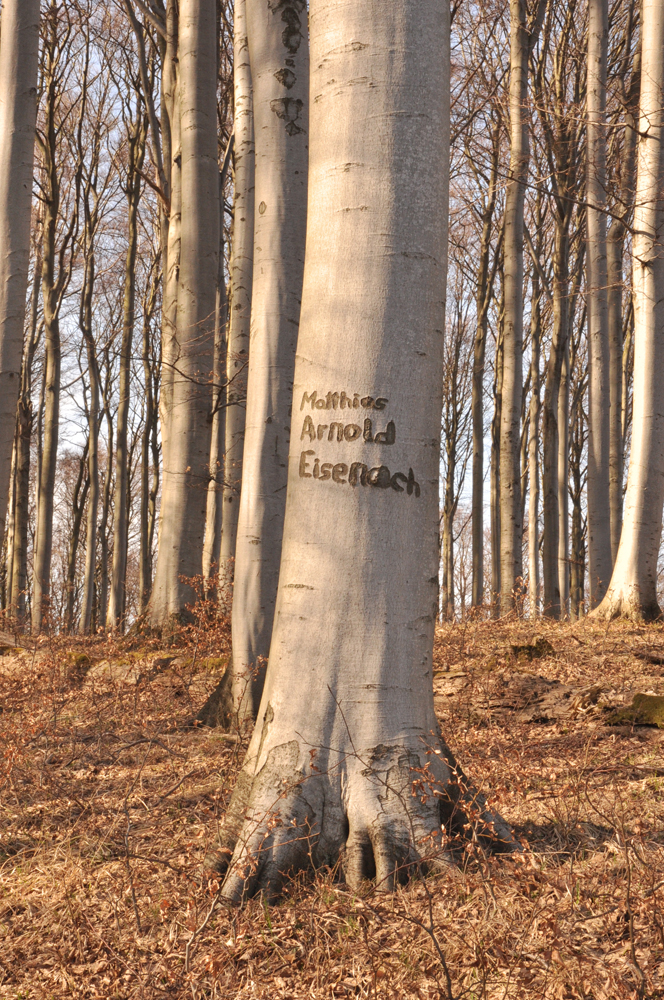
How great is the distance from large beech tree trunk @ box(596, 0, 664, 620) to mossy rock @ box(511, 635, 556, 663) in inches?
54.6

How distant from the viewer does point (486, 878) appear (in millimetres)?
2371

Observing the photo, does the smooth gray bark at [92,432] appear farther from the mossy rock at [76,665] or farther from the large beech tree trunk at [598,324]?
the large beech tree trunk at [598,324]

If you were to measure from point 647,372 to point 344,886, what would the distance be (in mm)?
5839

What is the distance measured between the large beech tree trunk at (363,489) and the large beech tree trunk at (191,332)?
3750 mm

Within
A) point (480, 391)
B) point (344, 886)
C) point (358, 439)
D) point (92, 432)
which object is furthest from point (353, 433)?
point (92, 432)

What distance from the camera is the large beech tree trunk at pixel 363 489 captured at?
260cm

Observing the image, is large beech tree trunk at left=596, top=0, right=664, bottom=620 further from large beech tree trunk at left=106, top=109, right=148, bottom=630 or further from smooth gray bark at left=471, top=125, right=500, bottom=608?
large beech tree trunk at left=106, top=109, right=148, bottom=630

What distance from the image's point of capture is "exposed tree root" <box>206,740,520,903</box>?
8.29ft

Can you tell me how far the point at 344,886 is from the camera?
253 centimetres

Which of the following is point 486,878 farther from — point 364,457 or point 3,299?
point 3,299

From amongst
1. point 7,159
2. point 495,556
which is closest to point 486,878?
point 7,159

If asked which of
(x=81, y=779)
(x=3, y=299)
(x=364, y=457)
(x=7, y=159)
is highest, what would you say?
(x=7, y=159)

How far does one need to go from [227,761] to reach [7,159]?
541 cm

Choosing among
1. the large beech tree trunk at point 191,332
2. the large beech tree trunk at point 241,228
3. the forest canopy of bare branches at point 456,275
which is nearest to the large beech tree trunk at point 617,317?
the forest canopy of bare branches at point 456,275
